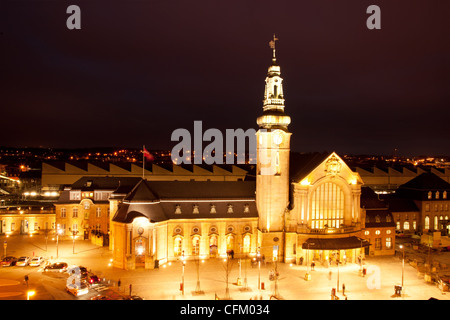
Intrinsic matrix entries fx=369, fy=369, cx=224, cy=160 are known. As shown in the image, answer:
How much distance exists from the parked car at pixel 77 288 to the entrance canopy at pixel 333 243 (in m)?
29.3

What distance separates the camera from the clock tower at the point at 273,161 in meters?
55.7

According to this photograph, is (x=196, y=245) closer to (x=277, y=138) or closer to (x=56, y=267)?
(x=56, y=267)

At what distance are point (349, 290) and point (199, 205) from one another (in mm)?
24973

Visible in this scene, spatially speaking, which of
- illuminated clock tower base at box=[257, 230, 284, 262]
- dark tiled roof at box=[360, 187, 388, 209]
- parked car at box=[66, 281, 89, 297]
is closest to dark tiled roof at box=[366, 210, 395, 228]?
dark tiled roof at box=[360, 187, 388, 209]

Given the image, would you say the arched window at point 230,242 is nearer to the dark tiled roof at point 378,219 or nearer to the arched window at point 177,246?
the arched window at point 177,246

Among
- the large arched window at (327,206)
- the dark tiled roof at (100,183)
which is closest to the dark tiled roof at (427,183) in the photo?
the large arched window at (327,206)

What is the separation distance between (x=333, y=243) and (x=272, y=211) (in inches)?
388

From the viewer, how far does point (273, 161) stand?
56.3 meters

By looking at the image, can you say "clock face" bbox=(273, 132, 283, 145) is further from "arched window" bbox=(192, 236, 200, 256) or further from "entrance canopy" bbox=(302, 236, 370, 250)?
"arched window" bbox=(192, 236, 200, 256)

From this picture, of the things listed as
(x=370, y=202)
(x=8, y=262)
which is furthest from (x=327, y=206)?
(x=8, y=262)

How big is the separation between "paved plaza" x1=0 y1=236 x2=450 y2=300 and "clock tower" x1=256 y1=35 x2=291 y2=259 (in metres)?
5.83

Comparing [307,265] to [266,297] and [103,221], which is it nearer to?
[266,297]
